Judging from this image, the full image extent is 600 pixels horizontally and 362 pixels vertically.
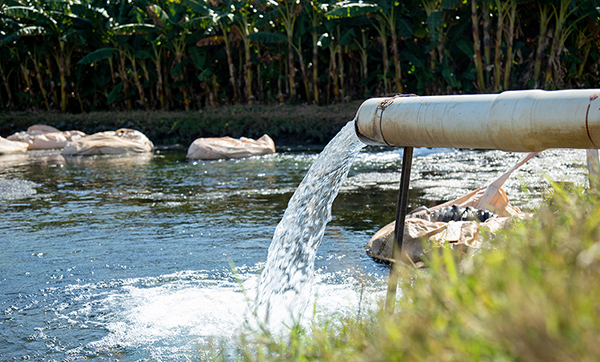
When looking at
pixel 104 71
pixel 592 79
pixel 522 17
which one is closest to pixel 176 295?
pixel 522 17

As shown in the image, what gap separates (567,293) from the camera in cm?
93

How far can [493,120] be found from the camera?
6.40ft

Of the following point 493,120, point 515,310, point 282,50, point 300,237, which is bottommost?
point 300,237

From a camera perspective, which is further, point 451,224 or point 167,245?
point 167,245

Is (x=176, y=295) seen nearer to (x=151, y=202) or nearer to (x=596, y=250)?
(x=596, y=250)

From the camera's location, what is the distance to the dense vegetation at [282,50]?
57.4ft

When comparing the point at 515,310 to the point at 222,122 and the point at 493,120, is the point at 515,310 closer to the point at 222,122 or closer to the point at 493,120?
the point at 493,120

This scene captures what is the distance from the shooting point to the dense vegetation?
1750 cm

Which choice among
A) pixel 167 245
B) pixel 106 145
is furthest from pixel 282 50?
pixel 167 245

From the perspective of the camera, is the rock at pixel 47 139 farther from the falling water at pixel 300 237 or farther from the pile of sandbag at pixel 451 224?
the falling water at pixel 300 237

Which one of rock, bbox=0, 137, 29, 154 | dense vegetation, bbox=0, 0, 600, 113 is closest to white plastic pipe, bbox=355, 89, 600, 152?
dense vegetation, bbox=0, 0, 600, 113

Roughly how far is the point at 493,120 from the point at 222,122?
53.9 ft

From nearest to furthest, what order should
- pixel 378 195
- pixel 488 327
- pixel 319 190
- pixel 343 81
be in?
pixel 488 327, pixel 319 190, pixel 378 195, pixel 343 81

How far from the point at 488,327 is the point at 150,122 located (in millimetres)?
19210
